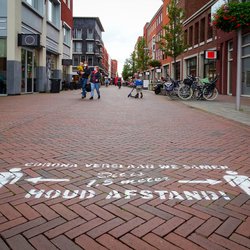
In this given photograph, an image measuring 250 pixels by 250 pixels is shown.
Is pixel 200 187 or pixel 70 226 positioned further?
pixel 200 187

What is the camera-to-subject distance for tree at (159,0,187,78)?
1083 inches

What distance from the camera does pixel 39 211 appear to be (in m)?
2.87

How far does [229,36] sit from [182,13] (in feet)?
24.9

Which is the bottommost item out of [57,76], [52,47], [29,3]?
[57,76]

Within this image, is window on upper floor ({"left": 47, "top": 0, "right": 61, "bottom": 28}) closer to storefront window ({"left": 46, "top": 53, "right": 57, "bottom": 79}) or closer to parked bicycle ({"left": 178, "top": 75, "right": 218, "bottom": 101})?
storefront window ({"left": 46, "top": 53, "right": 57, "bottom": 79})

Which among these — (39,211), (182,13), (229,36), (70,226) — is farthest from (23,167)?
(182,13)

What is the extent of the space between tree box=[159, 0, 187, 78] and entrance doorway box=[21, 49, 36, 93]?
34.7 feet

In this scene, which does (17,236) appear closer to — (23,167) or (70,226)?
(70,226)

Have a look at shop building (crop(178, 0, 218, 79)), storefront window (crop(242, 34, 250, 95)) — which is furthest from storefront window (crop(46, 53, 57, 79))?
storefront window (crop(242, 34, 250, 95))

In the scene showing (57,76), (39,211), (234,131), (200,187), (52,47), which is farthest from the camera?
(57,76)

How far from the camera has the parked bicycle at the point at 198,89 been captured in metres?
18.0

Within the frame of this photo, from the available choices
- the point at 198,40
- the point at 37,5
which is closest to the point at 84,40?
the point at 198,40

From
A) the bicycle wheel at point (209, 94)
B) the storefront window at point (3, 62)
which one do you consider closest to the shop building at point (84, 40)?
the storefront window at point (3, 62)

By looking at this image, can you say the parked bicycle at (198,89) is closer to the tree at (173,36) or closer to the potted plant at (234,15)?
the potted plant at (234,15)
